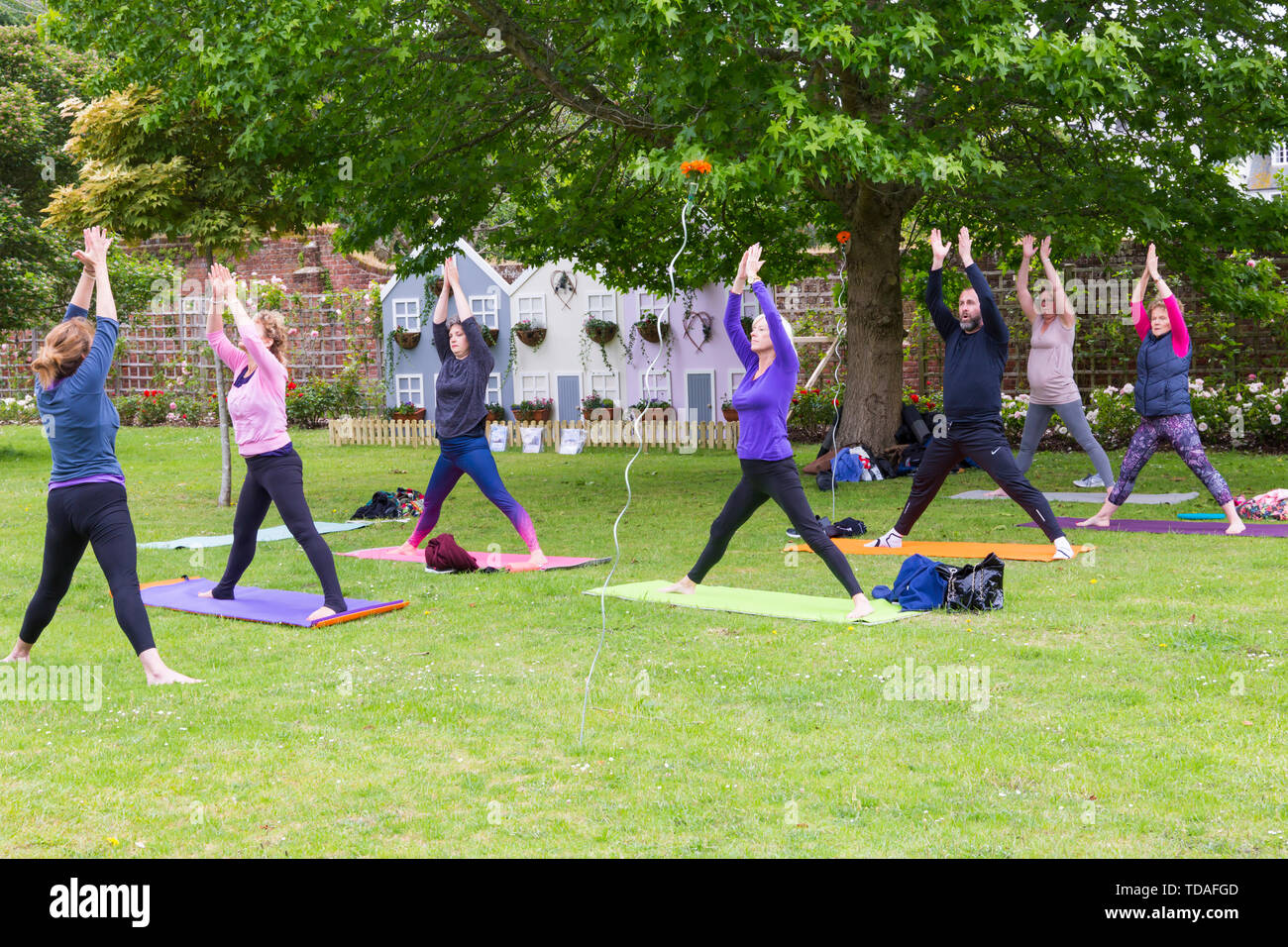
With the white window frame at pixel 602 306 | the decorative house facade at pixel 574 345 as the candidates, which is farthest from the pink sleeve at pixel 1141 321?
the white window frame at pixel 602 306

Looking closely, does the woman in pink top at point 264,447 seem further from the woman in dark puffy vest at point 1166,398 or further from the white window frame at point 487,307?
the white window frame at point 487,307

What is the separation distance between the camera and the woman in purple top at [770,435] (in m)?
7.30

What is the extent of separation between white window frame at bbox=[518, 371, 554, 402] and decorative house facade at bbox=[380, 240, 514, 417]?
244 mm

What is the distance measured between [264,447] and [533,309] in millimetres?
17120

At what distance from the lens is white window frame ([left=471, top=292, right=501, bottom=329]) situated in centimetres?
2508

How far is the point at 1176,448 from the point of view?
407 inches

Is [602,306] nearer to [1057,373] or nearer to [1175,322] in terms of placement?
[1057,373]

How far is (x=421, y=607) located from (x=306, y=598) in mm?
865

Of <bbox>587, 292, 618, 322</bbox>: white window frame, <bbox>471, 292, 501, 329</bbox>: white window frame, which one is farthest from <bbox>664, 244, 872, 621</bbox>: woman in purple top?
<bbox>471, 292, 501, 329</bbox>: white window frame

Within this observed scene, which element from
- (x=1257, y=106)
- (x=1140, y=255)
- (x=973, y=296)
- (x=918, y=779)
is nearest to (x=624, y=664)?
(x=918, y=779)

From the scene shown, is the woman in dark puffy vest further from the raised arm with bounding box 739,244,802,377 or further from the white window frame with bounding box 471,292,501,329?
the white window frame with bounding box 471,292,501,329

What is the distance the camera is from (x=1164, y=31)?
1164 cm

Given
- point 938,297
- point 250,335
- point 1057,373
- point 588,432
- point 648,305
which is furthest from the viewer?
point 648,305

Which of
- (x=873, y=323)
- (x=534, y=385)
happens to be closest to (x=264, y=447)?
(x=873, y=323)
